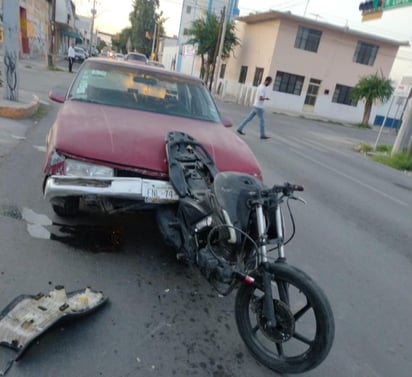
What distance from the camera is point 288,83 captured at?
3050 cm

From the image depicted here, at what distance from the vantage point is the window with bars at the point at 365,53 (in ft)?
104

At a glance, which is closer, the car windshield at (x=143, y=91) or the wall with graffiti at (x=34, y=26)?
the car windshield at (x=143, y=91)

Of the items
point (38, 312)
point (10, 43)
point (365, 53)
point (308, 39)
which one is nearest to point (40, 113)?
point (10, 43)

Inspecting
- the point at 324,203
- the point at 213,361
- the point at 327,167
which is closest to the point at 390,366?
the point at 213,361

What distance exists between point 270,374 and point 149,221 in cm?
233

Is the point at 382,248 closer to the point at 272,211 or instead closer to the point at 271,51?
the point at 272,211

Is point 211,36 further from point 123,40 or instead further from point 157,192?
point 123,40

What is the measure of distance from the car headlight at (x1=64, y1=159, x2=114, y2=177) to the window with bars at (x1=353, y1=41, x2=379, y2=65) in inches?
1315

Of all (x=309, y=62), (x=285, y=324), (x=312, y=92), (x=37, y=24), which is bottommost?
(x=285, y=324)

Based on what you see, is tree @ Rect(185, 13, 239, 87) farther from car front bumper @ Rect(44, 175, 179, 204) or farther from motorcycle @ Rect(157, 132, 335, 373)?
motorcycle @ Rect(157, 132, 335, 373)

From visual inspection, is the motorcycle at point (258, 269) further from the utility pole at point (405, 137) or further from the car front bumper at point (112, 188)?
the utility pole at point (405, 137)

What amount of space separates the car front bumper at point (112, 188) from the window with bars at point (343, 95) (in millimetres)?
32262

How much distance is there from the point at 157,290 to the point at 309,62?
101 feet

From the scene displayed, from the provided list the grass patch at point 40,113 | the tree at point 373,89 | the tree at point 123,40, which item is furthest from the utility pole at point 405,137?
the tree at point 123,40
